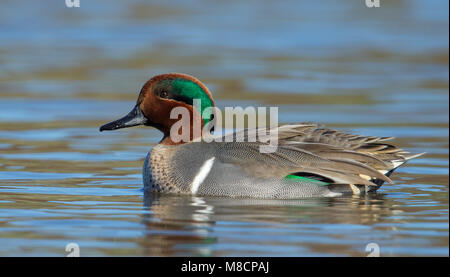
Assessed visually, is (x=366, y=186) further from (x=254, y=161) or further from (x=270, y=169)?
(x=254, y=161)

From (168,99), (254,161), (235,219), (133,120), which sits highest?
(168,99)

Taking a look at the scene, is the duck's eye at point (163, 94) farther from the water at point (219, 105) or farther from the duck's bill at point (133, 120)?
the water at point (219, 105)

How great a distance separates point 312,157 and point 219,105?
18.6 feet

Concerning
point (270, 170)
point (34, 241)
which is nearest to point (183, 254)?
point (34, 241)

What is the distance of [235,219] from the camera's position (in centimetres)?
852

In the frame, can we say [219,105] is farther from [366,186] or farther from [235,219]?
[235,219]

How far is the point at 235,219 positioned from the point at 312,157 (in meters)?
1.26

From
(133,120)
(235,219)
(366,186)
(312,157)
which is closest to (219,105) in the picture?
(133,120)

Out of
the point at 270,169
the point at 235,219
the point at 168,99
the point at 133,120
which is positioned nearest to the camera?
the point at 235,219

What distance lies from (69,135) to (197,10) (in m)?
12.8

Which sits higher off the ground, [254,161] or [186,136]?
[186,136]

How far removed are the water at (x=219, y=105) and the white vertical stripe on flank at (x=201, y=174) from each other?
0.11 m

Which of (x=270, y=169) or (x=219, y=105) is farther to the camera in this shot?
(x=219, y=105)

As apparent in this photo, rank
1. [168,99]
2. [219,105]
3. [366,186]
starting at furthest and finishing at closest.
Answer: [219,105] < [168,99] < [366,186]
